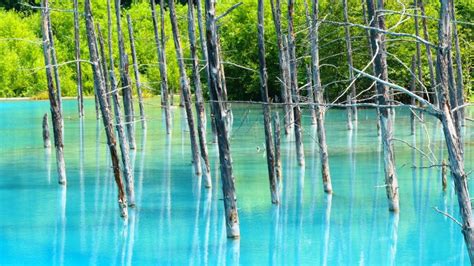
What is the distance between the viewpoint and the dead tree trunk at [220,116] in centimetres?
1195

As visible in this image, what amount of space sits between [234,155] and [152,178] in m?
4.03

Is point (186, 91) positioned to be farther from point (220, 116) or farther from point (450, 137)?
point (450, 137)

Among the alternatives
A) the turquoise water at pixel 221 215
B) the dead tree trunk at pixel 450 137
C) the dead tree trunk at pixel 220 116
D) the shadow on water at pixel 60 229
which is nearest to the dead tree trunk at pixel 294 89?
the turquoise water at pixel 221 215

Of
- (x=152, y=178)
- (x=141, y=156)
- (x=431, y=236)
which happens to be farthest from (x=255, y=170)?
(x=431, y=236)

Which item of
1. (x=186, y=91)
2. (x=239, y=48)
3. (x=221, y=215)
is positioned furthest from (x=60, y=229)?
(x=239, y=48)

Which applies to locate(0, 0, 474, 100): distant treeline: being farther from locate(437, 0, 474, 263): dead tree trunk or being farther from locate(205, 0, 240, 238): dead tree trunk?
locate(437, 0, 474, 263): dead tree trunk

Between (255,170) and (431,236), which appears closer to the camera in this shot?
(431,236)

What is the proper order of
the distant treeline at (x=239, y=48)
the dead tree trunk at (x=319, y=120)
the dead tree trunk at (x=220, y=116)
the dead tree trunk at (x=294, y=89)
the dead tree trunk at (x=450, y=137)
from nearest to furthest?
the dead tree trunk at (x=450, y=137), the dead tree trunk at (x=220, y=116), the dead tree trunk at (x=319, y=120), the dead tree trunk at (x=294, y=89), the distant treeline at (x=239, y=48)

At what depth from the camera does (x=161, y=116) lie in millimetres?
41438

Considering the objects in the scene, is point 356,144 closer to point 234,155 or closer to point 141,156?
point 234,155

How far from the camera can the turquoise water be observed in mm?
12617

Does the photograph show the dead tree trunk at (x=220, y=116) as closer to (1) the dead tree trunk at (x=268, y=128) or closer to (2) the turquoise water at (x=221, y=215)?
(2) the turquoise water at (x=221, y=215)

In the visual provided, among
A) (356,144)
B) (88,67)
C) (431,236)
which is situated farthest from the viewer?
(88,67)

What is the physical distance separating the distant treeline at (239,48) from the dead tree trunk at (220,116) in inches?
534
